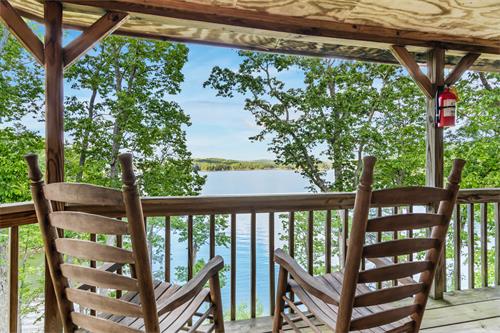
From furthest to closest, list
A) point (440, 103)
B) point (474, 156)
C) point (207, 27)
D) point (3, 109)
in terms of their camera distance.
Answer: point (474, 156)
point (3, 109)
point (440, 103)
point (207, 27)

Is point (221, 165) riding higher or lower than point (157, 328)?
higher

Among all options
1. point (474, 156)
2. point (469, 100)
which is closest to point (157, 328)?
point (474, 156)

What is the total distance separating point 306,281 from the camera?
53.1 inches

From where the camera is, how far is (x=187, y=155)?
6777 mm

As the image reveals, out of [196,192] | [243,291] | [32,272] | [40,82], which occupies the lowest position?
[243,291]

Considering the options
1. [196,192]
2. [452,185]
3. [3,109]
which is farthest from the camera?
[196,192]

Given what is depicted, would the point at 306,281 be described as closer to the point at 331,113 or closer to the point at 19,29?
the point at 19,29

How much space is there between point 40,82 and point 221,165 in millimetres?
3980

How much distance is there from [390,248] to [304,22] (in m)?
1.79

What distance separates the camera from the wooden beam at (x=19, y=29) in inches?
69.4

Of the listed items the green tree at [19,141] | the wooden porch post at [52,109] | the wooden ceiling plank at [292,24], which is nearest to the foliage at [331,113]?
the green tree at [19,141]

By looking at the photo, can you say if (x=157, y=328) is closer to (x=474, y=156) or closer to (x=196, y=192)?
(x=196, y=192)

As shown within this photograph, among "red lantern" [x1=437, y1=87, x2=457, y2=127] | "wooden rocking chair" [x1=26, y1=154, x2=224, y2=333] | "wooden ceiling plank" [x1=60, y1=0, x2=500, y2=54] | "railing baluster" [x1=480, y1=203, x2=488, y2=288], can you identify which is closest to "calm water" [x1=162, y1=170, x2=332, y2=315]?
"railing baluster" [x1=480, y1=203, x2=488, y2=288]

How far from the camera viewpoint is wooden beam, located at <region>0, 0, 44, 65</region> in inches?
69.4
